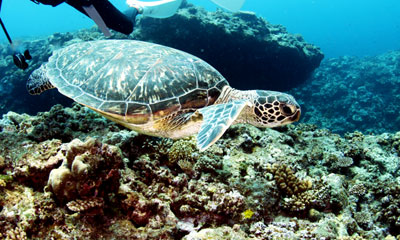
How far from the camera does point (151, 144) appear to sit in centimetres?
321

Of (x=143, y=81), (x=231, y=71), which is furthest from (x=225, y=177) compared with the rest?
(x=231, y=71)

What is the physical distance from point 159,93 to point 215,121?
0.97 m

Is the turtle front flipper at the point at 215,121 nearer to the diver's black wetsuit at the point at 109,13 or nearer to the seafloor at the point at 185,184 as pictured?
the seafloor at the point at 185,184

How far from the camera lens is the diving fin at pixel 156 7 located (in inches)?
406

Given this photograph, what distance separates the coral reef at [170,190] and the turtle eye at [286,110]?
34.4 inches

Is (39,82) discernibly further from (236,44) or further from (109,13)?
(236,44)

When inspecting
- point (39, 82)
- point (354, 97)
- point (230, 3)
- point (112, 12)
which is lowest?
point (39, 82)

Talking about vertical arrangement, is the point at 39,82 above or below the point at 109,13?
below

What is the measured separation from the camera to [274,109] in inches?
117

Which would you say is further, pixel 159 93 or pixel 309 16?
pixel 309 16

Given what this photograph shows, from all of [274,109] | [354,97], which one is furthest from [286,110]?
[354,97]

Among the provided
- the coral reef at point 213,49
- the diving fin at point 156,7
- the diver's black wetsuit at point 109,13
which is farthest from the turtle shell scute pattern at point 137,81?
the coral reef at point 213,49

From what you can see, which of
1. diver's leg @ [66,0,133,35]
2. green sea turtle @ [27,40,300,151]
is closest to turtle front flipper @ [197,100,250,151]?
green sea turtle @ [27,40,300,151]

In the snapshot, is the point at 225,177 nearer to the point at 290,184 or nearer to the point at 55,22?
the point at 290,184
